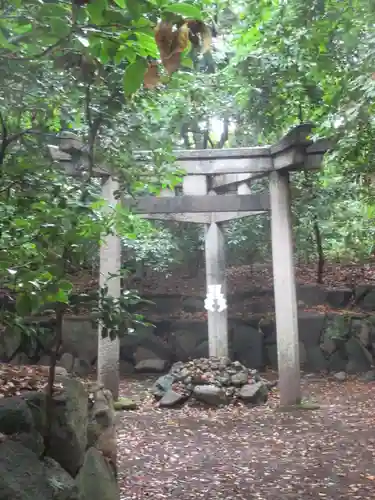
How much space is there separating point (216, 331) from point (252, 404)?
1574 millimetres

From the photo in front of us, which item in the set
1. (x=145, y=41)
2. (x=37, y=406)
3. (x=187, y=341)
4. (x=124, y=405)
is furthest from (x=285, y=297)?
(x=145, y=41)

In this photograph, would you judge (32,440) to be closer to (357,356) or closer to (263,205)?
(263,205)

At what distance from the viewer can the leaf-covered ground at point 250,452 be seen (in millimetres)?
3973

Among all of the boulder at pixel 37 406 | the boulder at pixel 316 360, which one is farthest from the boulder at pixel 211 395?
the boulder at pixel 37 406

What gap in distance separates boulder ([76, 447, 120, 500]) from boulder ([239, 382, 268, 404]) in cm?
428

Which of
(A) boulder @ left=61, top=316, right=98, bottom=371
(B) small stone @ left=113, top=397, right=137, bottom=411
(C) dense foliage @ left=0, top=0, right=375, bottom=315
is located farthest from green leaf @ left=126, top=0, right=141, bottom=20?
(A) boulder @ left=61, top=316, right=98, bottom=371

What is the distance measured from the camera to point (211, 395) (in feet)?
23.4

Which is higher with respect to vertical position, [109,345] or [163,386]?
[109,345]

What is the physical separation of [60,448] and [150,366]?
23.5 ft

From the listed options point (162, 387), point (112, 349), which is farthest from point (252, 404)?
point (112, 349)

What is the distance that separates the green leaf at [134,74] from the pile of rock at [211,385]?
6.21 meters

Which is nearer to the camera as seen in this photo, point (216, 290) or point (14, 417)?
point (14, 417)

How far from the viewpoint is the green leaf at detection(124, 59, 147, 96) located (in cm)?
135

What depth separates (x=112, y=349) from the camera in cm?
686
